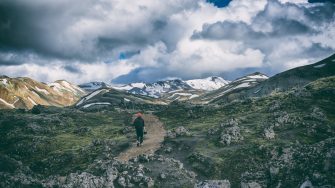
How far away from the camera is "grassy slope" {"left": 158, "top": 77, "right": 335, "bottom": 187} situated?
110 ft

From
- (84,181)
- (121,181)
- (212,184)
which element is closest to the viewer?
(212,184)

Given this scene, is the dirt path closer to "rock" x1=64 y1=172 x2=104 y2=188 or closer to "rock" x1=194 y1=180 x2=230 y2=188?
"rock" x1=64 y1=172 x2=104 y2=188

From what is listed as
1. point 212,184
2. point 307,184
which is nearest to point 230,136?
point 212,184

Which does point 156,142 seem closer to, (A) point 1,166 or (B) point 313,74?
(A) point 1,166

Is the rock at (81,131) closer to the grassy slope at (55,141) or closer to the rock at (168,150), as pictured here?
the grassy slope at (55,141)

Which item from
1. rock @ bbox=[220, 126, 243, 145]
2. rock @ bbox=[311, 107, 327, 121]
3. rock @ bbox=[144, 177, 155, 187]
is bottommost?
rock @ bbox=[144, 177, 155, 187]

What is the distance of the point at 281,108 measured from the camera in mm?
56094

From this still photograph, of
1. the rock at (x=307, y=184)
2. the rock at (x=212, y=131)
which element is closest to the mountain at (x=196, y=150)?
the rock at (x=212, y=131)

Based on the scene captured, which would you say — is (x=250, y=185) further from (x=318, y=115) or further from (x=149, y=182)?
(x=318, y=115)

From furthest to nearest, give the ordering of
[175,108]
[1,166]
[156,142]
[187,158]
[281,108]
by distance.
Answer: [175,108]
[281,108]
[156,142]
[187,158]
[1,166]

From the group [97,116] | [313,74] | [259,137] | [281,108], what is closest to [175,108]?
[97,116]

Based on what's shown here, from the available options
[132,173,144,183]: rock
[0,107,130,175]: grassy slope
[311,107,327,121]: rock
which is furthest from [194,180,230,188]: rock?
[311,107,327,121]: rock

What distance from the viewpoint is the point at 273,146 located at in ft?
130

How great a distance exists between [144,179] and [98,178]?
432 cm
